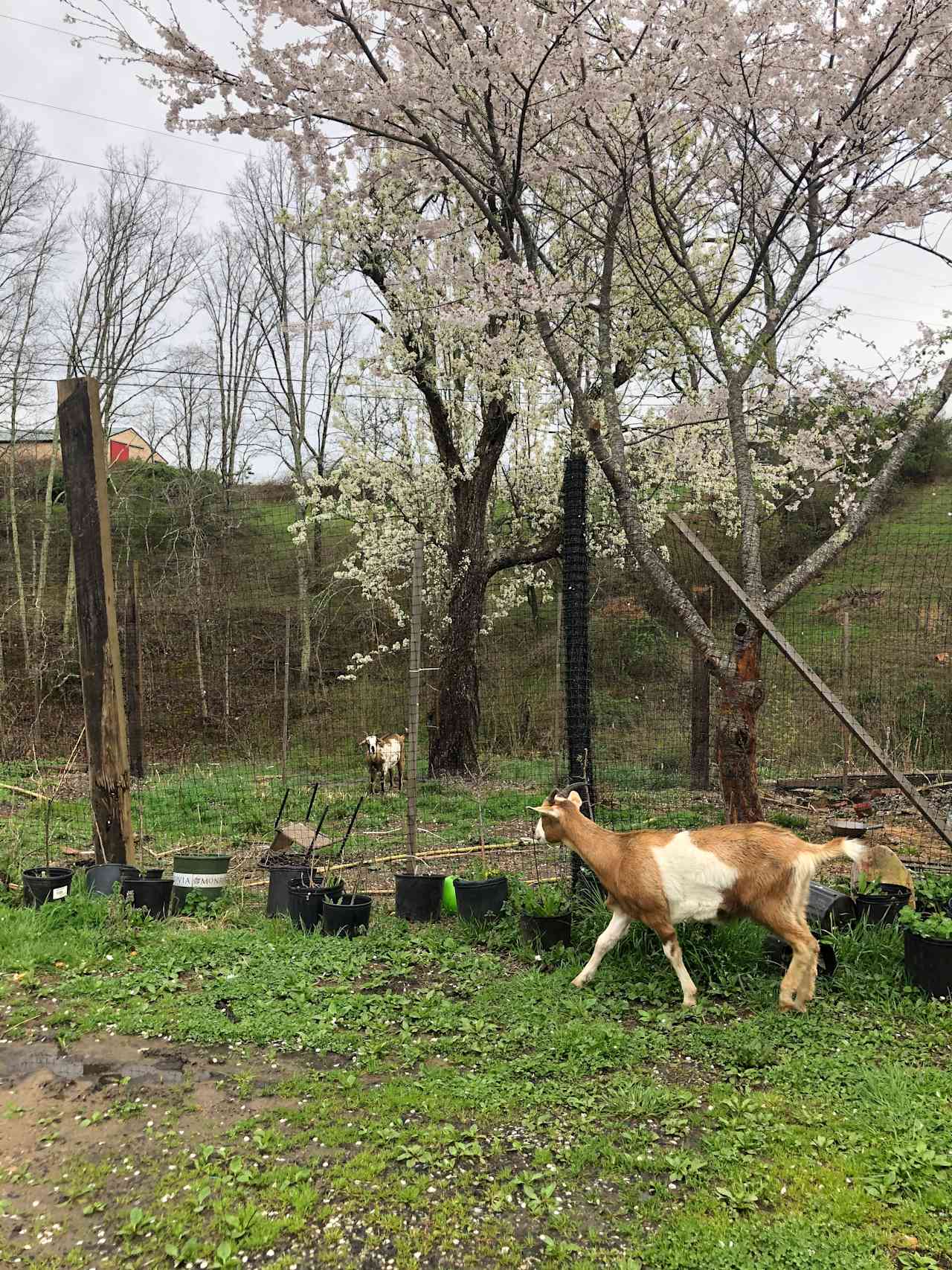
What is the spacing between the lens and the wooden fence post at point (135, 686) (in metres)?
11.4

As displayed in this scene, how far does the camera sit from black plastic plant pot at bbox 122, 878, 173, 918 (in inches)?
215

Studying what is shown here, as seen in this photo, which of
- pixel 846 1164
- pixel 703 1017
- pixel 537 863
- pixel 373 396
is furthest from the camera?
pixel 373 396

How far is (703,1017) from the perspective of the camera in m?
3.93

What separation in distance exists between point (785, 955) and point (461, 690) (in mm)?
7609

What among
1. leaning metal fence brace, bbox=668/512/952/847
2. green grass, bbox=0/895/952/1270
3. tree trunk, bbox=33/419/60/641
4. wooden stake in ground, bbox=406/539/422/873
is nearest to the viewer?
green grass, bbox=0/895/952/1270

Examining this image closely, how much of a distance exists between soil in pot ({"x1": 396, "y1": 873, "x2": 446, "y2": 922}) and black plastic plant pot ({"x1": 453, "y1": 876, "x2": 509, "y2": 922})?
22 centimetres

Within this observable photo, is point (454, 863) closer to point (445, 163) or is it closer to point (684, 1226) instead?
point (684, 1226)

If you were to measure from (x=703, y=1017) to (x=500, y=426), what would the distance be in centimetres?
941

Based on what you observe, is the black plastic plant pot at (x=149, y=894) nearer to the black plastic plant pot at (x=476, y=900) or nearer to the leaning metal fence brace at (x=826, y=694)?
the black plastic plant pot at (x=476, y=900)

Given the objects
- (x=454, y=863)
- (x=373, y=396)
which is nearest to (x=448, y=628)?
(x=373, y=396)

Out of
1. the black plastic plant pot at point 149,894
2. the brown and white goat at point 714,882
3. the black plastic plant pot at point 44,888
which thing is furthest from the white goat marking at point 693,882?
the black plastic plant pot at point 44,888

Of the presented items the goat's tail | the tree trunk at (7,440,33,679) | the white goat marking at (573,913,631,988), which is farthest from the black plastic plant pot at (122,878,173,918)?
the tree trunk at (7,440,33,679)

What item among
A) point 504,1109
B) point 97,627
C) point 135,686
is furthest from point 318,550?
point 504,1109

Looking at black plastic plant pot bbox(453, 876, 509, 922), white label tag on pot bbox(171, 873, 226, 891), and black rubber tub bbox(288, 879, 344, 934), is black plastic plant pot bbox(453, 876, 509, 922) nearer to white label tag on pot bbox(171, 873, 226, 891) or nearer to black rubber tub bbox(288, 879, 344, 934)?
black rubber tub bbox(288, 879, 344, 934)
